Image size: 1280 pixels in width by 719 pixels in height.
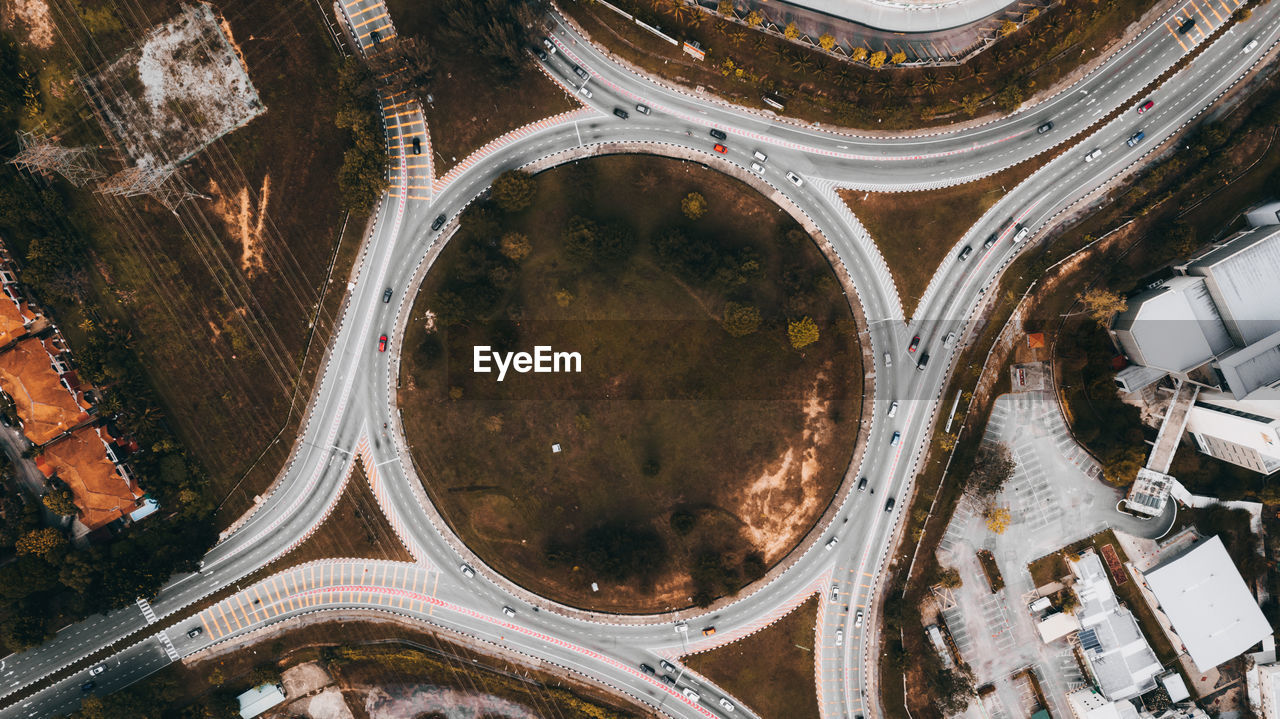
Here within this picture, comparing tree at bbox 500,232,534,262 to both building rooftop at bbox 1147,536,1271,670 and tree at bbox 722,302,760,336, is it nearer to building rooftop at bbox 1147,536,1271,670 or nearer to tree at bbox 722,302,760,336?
tree at bbox 722,302,760,336

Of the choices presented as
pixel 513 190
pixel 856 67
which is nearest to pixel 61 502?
pixel 513 190

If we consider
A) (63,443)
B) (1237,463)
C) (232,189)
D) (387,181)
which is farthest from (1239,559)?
(63,443)

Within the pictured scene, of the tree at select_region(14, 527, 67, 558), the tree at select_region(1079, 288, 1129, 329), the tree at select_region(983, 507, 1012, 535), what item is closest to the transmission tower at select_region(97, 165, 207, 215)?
the tree at select_region(14, 527, 67, 558)

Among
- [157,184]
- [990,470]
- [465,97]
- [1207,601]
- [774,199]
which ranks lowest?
[1207,601]

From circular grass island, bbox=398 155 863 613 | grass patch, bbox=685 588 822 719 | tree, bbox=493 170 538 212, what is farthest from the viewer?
grass patch, bbox=685 588 822 719

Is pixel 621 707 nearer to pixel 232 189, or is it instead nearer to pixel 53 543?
pixel 53 543

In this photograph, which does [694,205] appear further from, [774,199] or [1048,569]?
[1048,569]
